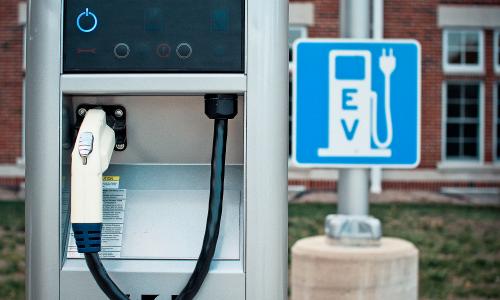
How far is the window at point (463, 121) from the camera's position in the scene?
13.5 meters

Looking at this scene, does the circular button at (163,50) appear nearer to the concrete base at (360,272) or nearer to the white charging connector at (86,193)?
the white charging connector at (86,193)

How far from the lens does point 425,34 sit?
13.0 meters

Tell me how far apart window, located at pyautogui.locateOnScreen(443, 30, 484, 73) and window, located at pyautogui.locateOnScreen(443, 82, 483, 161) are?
1.04 feet

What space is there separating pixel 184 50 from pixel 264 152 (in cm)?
25

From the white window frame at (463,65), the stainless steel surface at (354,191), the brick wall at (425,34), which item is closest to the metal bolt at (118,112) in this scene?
the stainless steel surface at (354,191)

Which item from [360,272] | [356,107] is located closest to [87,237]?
[356,107]

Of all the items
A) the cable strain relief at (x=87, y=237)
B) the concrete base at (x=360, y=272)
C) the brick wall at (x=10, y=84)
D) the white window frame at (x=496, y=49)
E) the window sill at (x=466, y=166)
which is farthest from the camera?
the white window frame at (x=496, y=49)

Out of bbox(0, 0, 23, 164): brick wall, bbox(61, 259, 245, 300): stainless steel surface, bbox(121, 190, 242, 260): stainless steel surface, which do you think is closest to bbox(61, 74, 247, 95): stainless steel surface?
bbox(121, 190, 242, 260): stainless steel surface

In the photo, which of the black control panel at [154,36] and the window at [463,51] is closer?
the black control panel at [154,36]

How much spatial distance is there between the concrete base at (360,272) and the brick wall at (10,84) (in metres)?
9.82

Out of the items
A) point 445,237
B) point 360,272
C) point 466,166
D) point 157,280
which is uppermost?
point 157,280

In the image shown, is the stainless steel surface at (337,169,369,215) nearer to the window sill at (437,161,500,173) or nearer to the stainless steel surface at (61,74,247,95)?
the stainless steel surface at (61,74,247,95)

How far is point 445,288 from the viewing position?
7.36 meters

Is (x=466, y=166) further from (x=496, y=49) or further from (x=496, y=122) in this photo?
(x=496, y=49)
